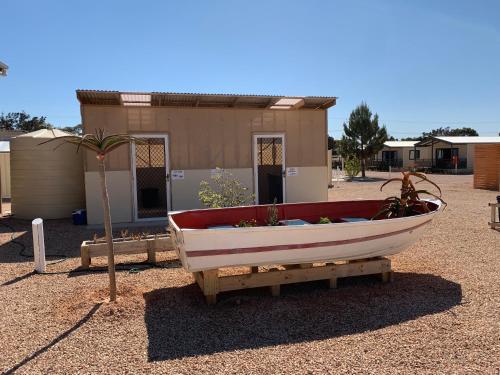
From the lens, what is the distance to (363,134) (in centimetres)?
3284

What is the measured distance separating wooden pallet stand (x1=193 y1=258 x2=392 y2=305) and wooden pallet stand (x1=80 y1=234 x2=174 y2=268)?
1.71 m

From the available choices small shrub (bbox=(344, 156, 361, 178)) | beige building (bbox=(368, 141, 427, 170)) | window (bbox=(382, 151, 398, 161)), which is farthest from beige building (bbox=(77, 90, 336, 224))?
window (bbox=(382, 151, 398, 161))

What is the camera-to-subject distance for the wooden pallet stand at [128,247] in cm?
626

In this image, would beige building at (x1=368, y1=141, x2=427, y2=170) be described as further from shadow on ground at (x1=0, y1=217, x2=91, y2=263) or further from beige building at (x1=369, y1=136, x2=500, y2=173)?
shadow on ground at (x1=0, y1=217, x2=91, y2=263)

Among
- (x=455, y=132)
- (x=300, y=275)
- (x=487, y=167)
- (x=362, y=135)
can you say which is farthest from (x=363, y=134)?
(x=455, y=132)

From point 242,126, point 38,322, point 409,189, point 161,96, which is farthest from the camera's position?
point 242,126

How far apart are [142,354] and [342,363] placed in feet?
5.60

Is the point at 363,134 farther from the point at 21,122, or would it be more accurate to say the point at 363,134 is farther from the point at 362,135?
the point at 21,122

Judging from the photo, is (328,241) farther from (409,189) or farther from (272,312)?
(409,189)

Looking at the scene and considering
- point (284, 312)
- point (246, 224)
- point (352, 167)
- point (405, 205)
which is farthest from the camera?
point (352, 167)

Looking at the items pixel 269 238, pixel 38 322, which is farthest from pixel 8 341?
pixel 269 238

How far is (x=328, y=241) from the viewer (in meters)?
4.89

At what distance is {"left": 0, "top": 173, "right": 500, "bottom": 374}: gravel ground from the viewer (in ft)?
11.0

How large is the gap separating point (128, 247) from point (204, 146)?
4922 mm
